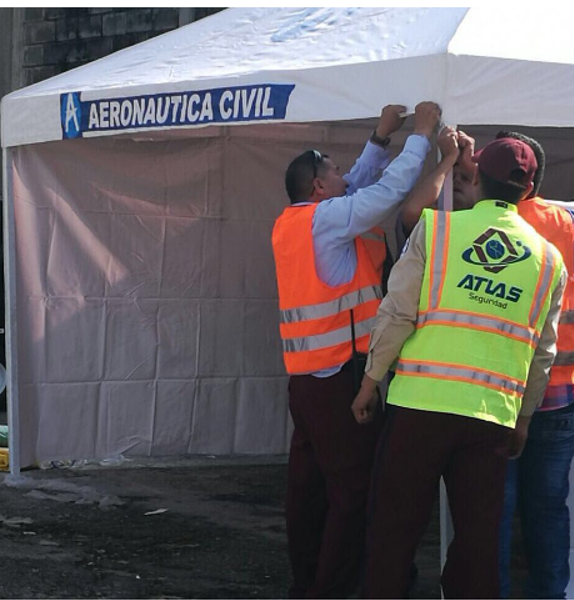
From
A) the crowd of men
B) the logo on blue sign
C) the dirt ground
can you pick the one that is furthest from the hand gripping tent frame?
the crowd of men

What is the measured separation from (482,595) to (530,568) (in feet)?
1.84

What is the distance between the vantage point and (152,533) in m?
6.02

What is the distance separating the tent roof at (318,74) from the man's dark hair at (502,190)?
39cm

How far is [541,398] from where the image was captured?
13.7 feet

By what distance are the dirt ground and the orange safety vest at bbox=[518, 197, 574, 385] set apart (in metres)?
1.27

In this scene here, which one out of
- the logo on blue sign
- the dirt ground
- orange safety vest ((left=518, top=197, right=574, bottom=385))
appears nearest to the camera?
orange safety vest ((left=518, top=197, right=574, bottom=385))

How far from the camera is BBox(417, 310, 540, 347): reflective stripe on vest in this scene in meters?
3.90

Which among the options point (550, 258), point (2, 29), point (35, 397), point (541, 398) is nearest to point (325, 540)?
point (541, 398)

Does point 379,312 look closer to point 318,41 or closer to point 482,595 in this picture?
point 482,595

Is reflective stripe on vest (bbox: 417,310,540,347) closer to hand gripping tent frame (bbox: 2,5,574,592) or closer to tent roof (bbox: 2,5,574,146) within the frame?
tent roof (bbox: 2,5,574,146)

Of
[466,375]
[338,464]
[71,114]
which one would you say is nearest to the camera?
[466,375]

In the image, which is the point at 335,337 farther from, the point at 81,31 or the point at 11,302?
the point at 81,31

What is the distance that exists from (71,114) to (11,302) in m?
1.34

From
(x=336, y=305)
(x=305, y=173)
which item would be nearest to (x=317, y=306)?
(x=336, y=305)
